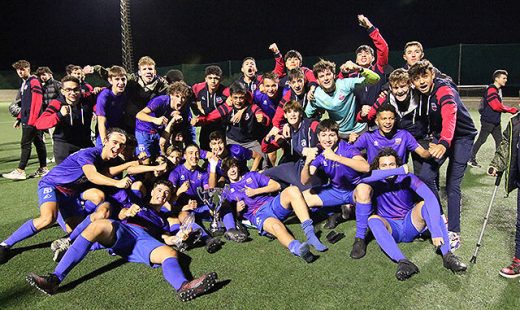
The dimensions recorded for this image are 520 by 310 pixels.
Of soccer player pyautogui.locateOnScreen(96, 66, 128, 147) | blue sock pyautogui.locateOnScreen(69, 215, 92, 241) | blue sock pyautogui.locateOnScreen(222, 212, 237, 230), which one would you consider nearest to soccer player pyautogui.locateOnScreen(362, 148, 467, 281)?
blue sock pyautogui.locateOnScreen(222, 212, 237, 230)

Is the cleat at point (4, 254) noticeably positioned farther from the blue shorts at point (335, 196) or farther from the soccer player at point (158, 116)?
the blue shorts at point (335, 196)

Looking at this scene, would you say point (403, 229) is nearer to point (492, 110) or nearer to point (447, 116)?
point (447, 116)

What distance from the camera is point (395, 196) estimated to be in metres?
3.94

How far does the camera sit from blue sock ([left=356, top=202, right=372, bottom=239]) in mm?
3857

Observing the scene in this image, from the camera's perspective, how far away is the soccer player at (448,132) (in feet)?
12.3

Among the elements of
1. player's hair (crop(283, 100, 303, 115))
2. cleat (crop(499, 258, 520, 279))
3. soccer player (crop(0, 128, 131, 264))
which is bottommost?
cleat (crop(499, 258, 520, 279))

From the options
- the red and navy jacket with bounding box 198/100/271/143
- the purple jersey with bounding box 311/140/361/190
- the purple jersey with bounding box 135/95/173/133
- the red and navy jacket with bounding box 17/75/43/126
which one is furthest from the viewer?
the red and navy jacket with bounding box 17/75/43/126

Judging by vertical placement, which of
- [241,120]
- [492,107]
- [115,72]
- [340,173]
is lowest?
[340,173]

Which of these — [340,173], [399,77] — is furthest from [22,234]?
[399,77]

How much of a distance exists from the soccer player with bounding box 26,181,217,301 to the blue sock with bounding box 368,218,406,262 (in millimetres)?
1515

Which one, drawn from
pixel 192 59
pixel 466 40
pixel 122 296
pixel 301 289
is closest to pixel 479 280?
pixel 301 289

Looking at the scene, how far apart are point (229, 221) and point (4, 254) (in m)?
2.17

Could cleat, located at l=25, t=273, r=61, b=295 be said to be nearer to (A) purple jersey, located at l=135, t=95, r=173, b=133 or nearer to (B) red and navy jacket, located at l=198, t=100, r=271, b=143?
(A) purple jersey, located at l=135, t=95, r=173, b=133

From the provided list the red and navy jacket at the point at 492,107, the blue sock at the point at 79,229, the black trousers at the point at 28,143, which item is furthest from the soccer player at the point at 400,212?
the black trousers at the point at 28,143
